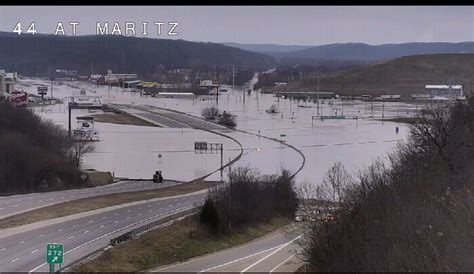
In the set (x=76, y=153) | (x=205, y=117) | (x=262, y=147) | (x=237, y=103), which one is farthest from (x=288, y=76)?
(x=76, y=153)

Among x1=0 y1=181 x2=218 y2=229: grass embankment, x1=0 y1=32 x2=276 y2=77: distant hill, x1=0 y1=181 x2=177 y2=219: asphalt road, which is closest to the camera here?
x1=0 y1=181 x2=218 y2=229: grass embankment

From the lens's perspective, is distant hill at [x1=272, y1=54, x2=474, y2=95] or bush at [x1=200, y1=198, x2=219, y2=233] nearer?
bush at [x1=200, y1=198, x2=219, y2=233]

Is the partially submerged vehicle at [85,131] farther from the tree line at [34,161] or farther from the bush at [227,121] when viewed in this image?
the bush at [227,121]

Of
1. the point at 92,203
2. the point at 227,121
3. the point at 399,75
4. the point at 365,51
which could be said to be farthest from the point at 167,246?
the point at 365,51

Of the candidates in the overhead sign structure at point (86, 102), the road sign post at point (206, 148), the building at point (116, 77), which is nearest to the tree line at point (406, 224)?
the road sign post at point (206, 148)

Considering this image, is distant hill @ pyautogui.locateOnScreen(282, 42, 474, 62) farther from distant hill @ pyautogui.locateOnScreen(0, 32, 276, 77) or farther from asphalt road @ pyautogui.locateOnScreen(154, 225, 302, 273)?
asphalt road @ pyautogui.locateOnScreen(154, 225, 302, 273)

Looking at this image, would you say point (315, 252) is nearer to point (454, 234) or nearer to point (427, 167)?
point (454, 234)

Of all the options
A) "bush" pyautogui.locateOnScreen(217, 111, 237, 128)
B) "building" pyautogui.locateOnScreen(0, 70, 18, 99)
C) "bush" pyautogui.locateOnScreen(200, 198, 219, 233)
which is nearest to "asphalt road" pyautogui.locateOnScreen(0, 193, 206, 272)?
"bush" pyautogui.locateOnScreen(200, 198, 219, 233)
